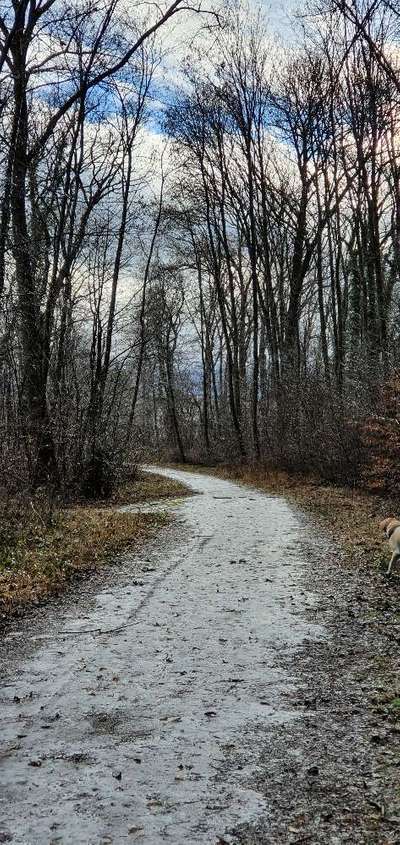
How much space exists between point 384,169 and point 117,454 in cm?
1334

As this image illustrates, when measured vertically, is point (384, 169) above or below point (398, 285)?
above

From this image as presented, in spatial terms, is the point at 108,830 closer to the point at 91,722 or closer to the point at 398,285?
the point at 91,722

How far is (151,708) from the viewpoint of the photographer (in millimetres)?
4414

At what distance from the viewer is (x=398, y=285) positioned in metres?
25.8

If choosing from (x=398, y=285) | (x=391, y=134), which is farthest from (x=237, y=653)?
(x=398, y=285)

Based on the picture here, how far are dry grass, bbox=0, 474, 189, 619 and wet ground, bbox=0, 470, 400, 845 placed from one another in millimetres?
494

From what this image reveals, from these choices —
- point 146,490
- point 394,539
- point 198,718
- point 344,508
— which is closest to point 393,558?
point 394,539

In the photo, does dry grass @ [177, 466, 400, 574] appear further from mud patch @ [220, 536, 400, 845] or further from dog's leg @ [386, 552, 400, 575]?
mud patch @ [220, 536, 400, 845]

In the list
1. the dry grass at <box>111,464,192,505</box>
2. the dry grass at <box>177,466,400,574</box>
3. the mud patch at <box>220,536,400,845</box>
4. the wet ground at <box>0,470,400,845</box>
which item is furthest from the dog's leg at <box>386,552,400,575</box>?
the dry grass at <box>111,464,192,505</box>

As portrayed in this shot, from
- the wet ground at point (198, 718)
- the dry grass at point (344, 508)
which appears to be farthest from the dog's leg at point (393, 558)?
the dry grass at point (344, 508)

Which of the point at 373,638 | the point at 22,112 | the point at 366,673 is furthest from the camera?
the point at 22,112

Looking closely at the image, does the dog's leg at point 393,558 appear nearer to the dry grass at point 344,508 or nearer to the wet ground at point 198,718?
the wet ground at point 198,718

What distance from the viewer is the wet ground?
3113 mm

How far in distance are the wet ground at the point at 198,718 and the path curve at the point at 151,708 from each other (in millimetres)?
12
